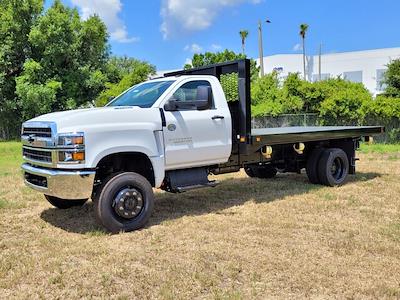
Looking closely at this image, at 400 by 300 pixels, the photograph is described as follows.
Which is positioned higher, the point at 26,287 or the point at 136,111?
the point at 136,111

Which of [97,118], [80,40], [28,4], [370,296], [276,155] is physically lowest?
[370,296]

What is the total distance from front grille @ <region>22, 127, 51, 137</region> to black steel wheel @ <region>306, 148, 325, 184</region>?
18.8 ft

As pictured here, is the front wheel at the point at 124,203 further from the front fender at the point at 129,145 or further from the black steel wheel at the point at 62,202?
the black steel wheel at the point at 62,202

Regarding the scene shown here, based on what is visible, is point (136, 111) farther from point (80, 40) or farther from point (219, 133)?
point (80, 40)

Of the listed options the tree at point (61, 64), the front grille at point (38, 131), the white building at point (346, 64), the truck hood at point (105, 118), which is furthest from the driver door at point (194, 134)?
the white building at point (346, 64)

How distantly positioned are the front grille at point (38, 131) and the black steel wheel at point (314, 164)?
572 cm

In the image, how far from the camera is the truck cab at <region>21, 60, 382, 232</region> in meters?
6.19

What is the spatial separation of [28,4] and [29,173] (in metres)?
27.6

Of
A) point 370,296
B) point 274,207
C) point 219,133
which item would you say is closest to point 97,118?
point 219,133

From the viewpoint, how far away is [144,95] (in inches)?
295

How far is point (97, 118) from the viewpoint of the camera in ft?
20.7

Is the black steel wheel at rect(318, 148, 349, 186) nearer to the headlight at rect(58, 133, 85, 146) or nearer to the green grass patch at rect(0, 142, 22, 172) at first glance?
the headlight at rect(58, 133, 85, 146)

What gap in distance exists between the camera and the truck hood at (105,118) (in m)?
6.15

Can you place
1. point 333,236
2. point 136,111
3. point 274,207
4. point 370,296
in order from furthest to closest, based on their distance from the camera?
point 274,207 < point 136,111 < point 333,236 < point 370,296
